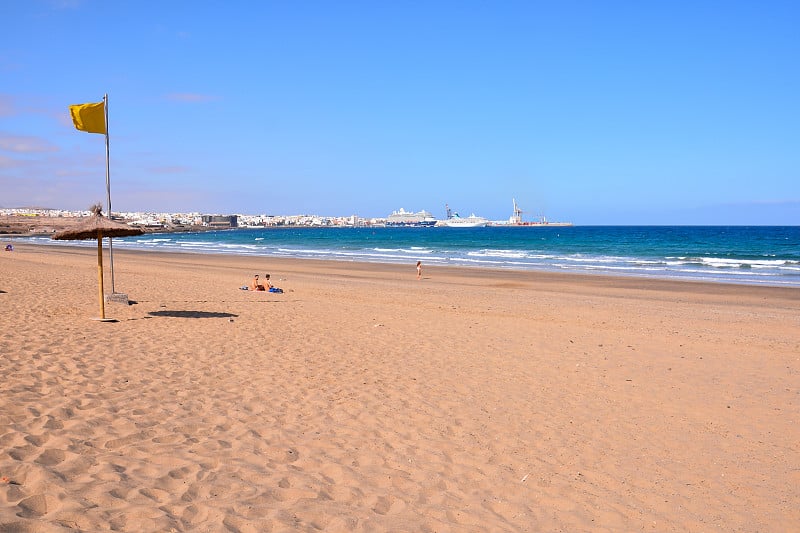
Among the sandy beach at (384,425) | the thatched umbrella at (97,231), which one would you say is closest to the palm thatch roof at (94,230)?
the thatched umbrella at (97,231)

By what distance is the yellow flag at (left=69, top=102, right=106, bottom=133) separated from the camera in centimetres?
1072

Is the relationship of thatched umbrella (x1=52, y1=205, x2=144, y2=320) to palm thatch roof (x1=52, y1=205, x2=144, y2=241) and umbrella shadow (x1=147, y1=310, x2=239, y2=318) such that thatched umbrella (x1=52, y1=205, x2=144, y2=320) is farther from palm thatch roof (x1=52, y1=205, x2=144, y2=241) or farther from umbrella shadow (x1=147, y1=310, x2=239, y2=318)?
umbrella shadow (x1=147, y1=310, x2=239, y2=318)

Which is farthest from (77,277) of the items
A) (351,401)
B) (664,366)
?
(664,366)

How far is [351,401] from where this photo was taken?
20.7 ft

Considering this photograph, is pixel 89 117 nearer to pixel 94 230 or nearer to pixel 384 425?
pixel 94 230

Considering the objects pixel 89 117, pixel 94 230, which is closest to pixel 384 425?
pixel 94 230

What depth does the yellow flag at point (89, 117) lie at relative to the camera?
10.7m

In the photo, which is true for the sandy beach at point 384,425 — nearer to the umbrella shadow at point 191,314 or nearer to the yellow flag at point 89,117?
the umbrella shadow at point 191,314

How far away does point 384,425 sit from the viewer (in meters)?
5.64

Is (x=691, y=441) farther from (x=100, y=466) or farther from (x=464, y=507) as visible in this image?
(x=100, y=466)

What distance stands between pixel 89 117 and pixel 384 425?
8.74 m

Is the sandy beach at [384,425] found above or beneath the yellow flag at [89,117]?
beneath

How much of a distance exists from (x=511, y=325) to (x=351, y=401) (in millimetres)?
6270

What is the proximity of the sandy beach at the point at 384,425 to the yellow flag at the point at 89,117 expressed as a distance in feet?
11.2
